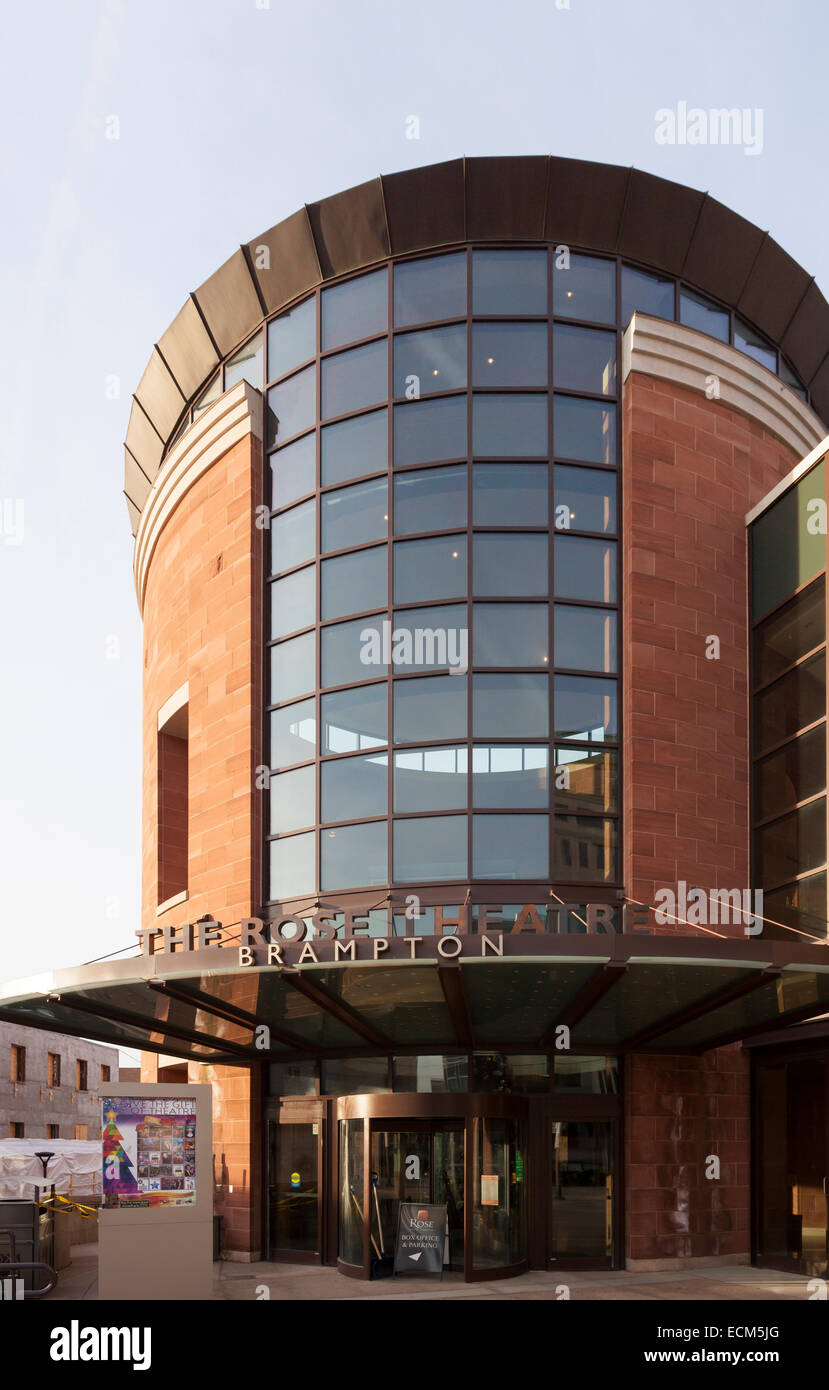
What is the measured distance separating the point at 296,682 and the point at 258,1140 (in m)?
7.55

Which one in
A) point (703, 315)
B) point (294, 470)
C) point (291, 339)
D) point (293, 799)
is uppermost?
point (703, 315)

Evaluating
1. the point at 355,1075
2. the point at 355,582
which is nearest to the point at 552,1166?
the point at 355,1075

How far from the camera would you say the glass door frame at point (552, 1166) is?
19109mm

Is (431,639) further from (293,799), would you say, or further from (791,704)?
(791,704)

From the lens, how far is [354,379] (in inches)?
883

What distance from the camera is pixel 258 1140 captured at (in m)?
21.4

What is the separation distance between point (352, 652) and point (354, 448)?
357cm

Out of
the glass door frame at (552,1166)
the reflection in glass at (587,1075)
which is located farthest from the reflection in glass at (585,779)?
the glass door frame at (552,1166)

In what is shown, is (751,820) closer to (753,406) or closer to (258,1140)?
(753,406)

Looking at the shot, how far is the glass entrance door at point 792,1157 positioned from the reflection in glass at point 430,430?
11111 mm

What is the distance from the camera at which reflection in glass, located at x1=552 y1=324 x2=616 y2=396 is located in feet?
71.4

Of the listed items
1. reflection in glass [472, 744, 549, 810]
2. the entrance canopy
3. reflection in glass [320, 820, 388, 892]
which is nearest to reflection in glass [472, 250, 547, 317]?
reflection in glass [472, 744, 549, 810]

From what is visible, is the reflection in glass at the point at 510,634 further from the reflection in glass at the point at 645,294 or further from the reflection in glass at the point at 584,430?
the reflection in glass at the point at 645,294
